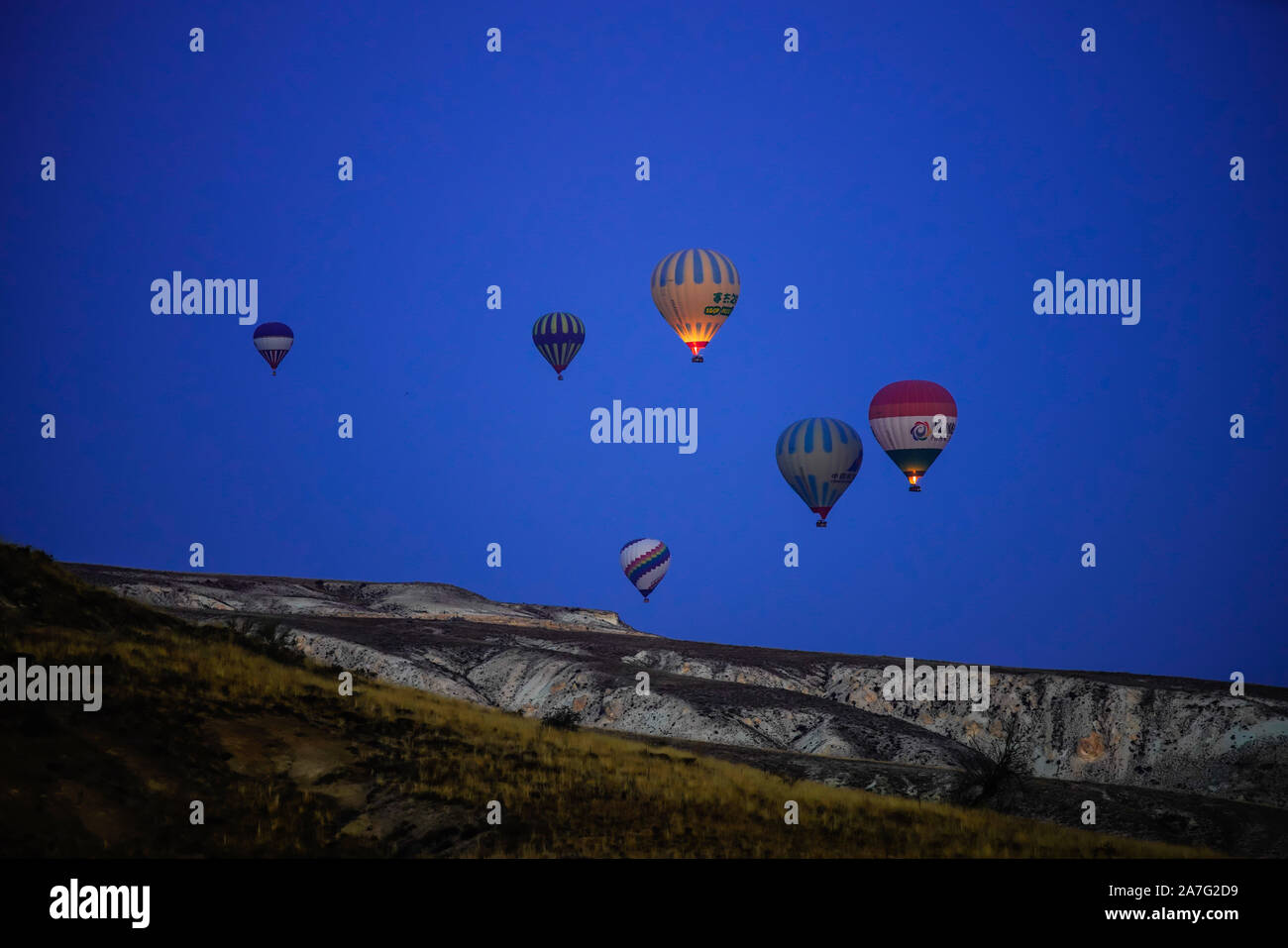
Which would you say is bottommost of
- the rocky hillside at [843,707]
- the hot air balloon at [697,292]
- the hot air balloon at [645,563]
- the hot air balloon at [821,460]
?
the rocky hillside at [843,707]

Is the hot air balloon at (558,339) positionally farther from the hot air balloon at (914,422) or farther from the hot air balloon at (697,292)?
the hot air balloon at (914,422)

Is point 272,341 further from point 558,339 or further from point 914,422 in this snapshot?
point 914,422

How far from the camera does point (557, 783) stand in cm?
2892

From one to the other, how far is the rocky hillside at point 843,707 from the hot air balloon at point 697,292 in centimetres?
1831

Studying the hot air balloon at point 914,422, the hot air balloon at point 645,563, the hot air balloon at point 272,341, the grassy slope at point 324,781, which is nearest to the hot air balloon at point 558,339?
the hot air balloon at point 645,563

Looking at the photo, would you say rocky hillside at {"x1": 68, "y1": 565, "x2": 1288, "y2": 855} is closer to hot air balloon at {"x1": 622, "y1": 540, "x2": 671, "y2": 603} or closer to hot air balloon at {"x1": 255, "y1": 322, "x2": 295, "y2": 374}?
hot air balloon at {"x1": 622, "y1": 540, "x2": 671, "y2": 603}

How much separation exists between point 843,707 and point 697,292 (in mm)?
27101

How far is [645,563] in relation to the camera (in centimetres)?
9475

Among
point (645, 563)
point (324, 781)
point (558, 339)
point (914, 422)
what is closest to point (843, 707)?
point (914, 422)

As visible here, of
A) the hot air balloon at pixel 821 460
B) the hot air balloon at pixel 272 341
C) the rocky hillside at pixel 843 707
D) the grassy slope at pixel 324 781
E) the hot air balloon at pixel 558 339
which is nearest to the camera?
the grassy slope at pixel 324 781

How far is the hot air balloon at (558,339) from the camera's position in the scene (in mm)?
89438

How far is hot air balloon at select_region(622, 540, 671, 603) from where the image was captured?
94.3 meters
